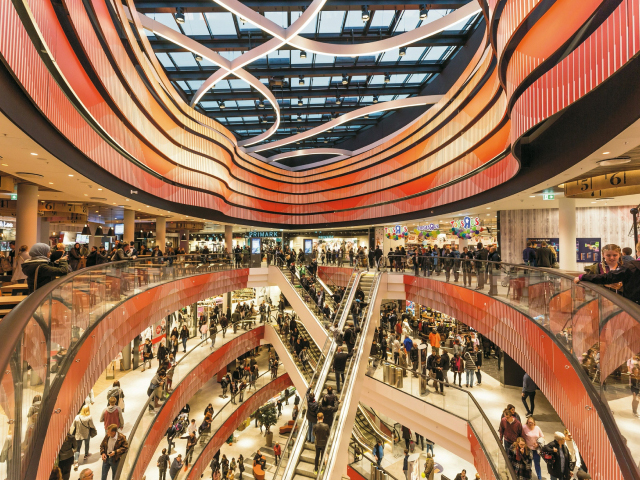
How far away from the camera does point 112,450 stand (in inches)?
260

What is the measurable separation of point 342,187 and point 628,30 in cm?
2400

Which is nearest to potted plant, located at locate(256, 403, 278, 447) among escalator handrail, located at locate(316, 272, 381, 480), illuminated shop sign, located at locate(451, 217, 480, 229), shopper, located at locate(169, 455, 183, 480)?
shopper, located at locate(169, 455, 183, 480)

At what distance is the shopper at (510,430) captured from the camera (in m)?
7.42

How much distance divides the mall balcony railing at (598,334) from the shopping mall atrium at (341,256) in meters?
0.04

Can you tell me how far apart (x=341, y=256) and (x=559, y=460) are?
51.6 ft

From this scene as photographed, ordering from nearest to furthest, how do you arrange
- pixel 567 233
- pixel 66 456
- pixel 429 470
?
pixel 66 456, pixel 567 233, pixel 429 470

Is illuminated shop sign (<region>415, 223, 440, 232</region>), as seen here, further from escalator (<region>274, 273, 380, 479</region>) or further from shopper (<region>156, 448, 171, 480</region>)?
shopper (<region>156, 448, 171, 480</region>)

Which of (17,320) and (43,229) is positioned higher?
(43,229)

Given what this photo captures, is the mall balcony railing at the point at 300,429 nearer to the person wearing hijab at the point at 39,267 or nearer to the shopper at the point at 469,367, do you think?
the person wearing hijab at the point at 39,267

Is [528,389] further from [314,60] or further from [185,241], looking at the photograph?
[185,241]

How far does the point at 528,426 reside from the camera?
24.2 ft

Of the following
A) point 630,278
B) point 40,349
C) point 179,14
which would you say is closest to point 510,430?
point 630,278

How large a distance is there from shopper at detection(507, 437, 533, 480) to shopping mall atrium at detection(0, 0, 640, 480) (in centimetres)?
4

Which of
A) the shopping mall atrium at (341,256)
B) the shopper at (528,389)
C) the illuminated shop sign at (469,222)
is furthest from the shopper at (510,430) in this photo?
the illuminated shop sign at (469,222)
